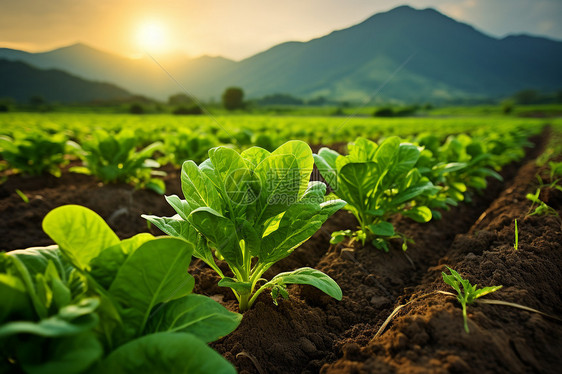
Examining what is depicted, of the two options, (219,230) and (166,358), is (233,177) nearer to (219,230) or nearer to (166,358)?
(219,230)

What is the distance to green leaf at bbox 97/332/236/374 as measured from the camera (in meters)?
0.98

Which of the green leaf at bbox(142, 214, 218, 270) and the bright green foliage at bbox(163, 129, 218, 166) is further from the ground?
the bright green foliage at bbox(163, 129, 218, 166)

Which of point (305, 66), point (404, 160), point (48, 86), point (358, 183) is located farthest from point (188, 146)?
point (48, 86)

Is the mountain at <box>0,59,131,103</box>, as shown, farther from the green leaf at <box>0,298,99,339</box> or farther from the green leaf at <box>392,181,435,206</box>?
the green leaf at <box>0,298,99,339</box>

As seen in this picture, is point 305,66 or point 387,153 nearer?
point 387,153

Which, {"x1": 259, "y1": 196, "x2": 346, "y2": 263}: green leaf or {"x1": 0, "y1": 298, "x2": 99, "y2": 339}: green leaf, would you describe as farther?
{"x1": 259, "y1": 196, "x2": 346, "y2": 263}: green leaf

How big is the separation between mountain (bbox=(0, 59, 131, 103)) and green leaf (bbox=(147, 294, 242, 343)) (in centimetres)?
10532

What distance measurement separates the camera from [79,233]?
1.12m

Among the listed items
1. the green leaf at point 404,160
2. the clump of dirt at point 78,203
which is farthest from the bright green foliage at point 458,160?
the clump of dirt at point 78,203

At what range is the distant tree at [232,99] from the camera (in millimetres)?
40456

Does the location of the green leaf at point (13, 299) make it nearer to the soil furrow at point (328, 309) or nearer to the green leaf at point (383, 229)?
the soil furrow at point (328, 309)

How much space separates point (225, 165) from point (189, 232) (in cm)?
43

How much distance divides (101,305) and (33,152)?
16.7ft

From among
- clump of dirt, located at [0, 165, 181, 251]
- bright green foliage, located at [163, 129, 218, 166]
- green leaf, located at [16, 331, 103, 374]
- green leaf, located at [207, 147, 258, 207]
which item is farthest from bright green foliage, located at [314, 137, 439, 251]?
bright green foliage, located at [163, 129, 218, 166]
